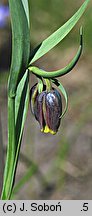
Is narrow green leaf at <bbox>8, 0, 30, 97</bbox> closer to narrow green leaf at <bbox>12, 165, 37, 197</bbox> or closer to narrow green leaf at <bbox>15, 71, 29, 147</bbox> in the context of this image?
narrow green leaf at <bbox>15, 71, 29, 147</bbox>

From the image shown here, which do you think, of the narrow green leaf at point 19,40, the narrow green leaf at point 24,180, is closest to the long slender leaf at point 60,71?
the narrow green leaf at point 19,40

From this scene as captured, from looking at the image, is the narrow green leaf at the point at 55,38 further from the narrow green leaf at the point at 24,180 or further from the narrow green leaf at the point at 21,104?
the narrow green leaf at the point at 24,180

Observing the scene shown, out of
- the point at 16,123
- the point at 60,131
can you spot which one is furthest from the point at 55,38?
the point at 60,131

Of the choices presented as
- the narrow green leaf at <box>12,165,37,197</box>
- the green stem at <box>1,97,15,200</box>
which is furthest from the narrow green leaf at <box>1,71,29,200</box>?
the narrow green leaf at <box>12,165,37,197</box>

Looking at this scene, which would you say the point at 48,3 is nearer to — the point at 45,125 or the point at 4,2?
the point at 4,2

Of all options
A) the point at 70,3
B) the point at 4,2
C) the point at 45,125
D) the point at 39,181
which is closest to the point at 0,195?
the point at 45,125
